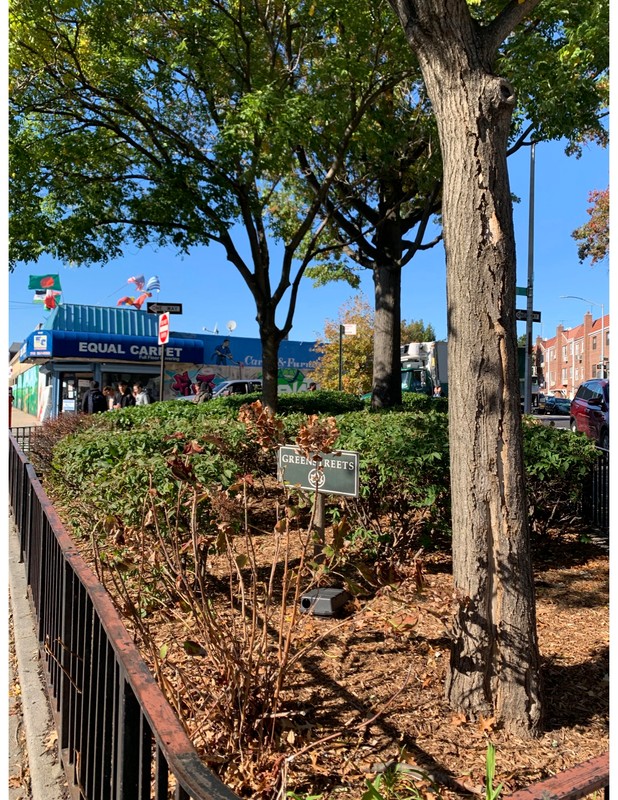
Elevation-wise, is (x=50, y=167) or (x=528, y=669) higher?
(x=50, y=167)

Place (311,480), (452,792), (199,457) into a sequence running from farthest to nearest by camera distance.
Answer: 1. (199,457)
2. (311,480)
3. (452,792)

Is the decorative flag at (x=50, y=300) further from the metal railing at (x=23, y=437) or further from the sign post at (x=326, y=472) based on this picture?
the sign post at (x=326, y=472)

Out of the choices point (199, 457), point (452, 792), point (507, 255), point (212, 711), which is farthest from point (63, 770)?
point (507, 255)

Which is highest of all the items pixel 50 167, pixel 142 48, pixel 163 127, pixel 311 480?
pixel 142 48

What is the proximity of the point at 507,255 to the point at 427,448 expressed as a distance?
2.34 m

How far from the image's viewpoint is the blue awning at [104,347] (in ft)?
79.5

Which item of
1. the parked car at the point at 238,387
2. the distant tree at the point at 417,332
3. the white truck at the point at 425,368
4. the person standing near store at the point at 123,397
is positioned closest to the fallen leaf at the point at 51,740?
the person standing near store at the point at 123,397

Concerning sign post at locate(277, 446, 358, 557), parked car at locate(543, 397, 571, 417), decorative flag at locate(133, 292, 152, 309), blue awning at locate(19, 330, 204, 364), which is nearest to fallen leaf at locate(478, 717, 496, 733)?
sign post at locate(277, 446, 358, 557)

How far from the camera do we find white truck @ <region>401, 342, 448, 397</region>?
27.8m

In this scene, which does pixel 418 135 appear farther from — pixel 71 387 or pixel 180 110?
pixel 71 387

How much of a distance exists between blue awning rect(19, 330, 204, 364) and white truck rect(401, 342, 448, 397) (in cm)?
962

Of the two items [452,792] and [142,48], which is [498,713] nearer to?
[452,792]

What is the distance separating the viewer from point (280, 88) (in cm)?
1045

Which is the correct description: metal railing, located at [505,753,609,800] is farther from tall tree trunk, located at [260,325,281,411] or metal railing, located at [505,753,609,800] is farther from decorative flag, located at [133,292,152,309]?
decorative flag, located at [133,292,152,309]
